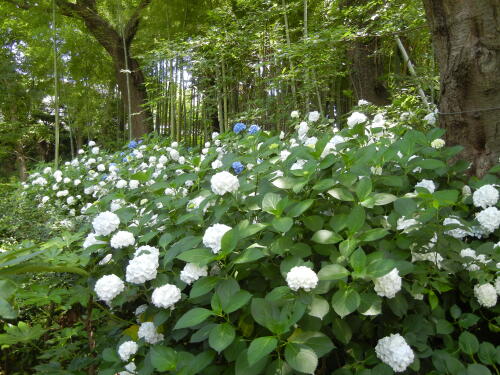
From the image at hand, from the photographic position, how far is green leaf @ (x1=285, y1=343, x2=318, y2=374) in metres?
0.64

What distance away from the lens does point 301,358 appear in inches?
26.1

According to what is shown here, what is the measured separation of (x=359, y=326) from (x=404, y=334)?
0.10 m

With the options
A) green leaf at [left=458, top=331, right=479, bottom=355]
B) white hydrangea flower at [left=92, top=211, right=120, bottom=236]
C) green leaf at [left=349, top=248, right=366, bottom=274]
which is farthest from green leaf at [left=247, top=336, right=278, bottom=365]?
white hydrangea flower at [left=92, top=211, right=120, bottom=236]

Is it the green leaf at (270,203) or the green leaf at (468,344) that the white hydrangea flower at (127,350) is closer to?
the green leaf at (270,203)

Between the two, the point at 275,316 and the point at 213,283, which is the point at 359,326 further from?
the point at 213,283

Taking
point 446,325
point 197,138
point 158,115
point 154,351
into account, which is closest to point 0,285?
Answer: point 154,351

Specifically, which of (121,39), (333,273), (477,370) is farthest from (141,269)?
(121,39)

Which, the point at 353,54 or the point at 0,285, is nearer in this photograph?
the point at 0,285

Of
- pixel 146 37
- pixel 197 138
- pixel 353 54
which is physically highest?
pixel 146 37

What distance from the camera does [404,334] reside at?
0.84 meters

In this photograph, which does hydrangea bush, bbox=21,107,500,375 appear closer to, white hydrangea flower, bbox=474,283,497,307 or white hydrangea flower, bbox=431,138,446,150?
white hydrangea flower, bbox=474,283,497,307

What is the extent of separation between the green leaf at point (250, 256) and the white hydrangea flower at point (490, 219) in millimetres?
648

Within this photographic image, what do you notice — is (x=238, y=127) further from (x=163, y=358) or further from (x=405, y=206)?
(x=163, y=358)

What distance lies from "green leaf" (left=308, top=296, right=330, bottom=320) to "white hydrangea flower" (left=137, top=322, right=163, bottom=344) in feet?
1.32
